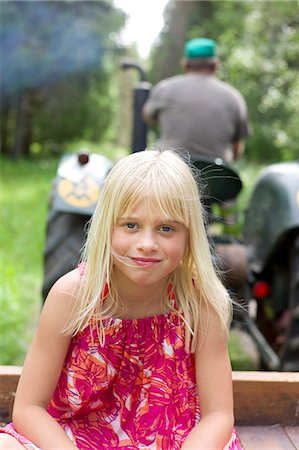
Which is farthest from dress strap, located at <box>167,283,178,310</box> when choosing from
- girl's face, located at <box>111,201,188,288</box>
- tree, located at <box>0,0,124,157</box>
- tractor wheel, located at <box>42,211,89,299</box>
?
tree, located at <box>0,0,124,157</box>

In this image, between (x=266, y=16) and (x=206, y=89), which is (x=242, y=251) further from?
(x=266, y=16)

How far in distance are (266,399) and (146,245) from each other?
734mm

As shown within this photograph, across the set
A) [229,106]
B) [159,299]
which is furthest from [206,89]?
[159,299]

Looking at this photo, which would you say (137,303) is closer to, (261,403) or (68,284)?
(68,284)

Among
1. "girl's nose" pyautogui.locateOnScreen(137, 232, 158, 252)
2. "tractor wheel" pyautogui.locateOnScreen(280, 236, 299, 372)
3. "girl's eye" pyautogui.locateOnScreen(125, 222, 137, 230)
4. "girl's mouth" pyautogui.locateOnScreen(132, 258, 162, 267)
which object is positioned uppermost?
"girl's eye" pyautogui.locateOnScreen(125, 222, 137, 230)

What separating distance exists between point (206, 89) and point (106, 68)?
39.5 ft

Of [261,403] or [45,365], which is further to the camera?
[261,403]

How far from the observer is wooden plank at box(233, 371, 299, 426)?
7.12 feet

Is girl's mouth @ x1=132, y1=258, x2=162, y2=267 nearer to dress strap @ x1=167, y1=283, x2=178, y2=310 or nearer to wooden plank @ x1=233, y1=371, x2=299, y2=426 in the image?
dress strap @ x1=167, y1=283, x2=178, y2=310

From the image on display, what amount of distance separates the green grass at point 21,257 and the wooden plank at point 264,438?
2.08 m

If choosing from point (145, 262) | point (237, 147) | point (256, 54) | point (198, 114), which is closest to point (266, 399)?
point (145, 262)

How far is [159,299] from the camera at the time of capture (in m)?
1.89

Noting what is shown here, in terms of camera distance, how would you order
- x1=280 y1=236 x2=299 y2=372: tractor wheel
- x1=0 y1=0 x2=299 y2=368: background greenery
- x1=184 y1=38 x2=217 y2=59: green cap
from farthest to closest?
x1=0 y1=0 x2=299 y2=368: background greenery, x1=184 y1=38 x2=217 y2=59: green cap, x1=280 y1=236 x2=299 y2=372: tractor wheel

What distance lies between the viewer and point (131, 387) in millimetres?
1894
